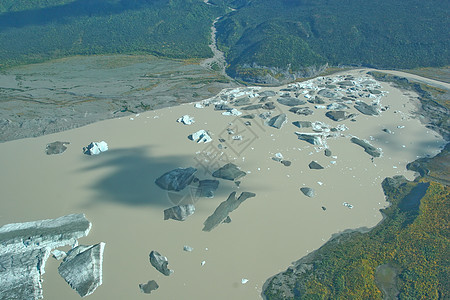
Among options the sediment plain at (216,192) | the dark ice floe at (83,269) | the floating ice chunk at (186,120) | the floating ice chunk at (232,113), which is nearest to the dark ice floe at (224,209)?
the sediment plain at (216,192)

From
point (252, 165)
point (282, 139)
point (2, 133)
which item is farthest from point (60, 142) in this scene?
point (282, 139)

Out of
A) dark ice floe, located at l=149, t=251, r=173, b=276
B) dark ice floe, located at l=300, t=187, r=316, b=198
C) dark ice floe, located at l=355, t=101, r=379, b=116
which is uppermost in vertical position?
dark ice floe, located at l=355, t=101, r=379, b=116

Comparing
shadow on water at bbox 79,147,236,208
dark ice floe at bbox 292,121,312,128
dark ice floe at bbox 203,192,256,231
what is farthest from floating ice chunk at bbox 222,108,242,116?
dark ice floe at bbox 203,192,256,231

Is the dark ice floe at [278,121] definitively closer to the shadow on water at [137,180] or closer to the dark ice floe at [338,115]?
the dark ice floe at [338,115]

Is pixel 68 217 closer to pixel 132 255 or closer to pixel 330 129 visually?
pixel 132 255

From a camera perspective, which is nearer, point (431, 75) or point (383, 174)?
point (383, 174)

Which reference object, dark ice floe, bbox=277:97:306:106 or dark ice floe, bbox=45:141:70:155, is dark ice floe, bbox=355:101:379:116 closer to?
dark ice floe, bbox=277:97:306:106
